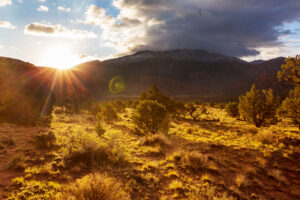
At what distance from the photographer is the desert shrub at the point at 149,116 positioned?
16.5 metres

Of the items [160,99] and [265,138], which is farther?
[160,99]

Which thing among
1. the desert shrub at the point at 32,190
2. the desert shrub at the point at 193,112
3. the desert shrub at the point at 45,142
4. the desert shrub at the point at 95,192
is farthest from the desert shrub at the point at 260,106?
the desert shrub at the point at 45,142

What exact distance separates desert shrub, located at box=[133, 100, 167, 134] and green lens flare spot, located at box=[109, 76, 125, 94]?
134 meters

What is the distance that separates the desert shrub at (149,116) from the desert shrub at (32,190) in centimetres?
1076

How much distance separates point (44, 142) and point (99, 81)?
150195 mm

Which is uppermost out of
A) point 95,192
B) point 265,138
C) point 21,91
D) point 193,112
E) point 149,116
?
point 21,91

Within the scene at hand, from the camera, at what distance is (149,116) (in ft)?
54.3

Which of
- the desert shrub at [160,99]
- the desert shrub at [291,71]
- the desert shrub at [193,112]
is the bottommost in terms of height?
the desert shrub at [193,112]

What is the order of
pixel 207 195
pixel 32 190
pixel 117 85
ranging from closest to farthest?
1. pixel 32 190
2. pixel 207 195
3. pixel 117 85

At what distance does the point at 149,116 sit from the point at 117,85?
15005 centimetres

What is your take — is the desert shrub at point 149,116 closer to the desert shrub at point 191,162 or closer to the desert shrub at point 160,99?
the desert shrub at point 191,162

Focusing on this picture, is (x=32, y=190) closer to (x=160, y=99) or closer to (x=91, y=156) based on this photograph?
(x=91, y=156)

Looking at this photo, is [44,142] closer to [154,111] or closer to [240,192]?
[154,111]

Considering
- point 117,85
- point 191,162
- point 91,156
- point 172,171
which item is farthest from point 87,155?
point 117,85
